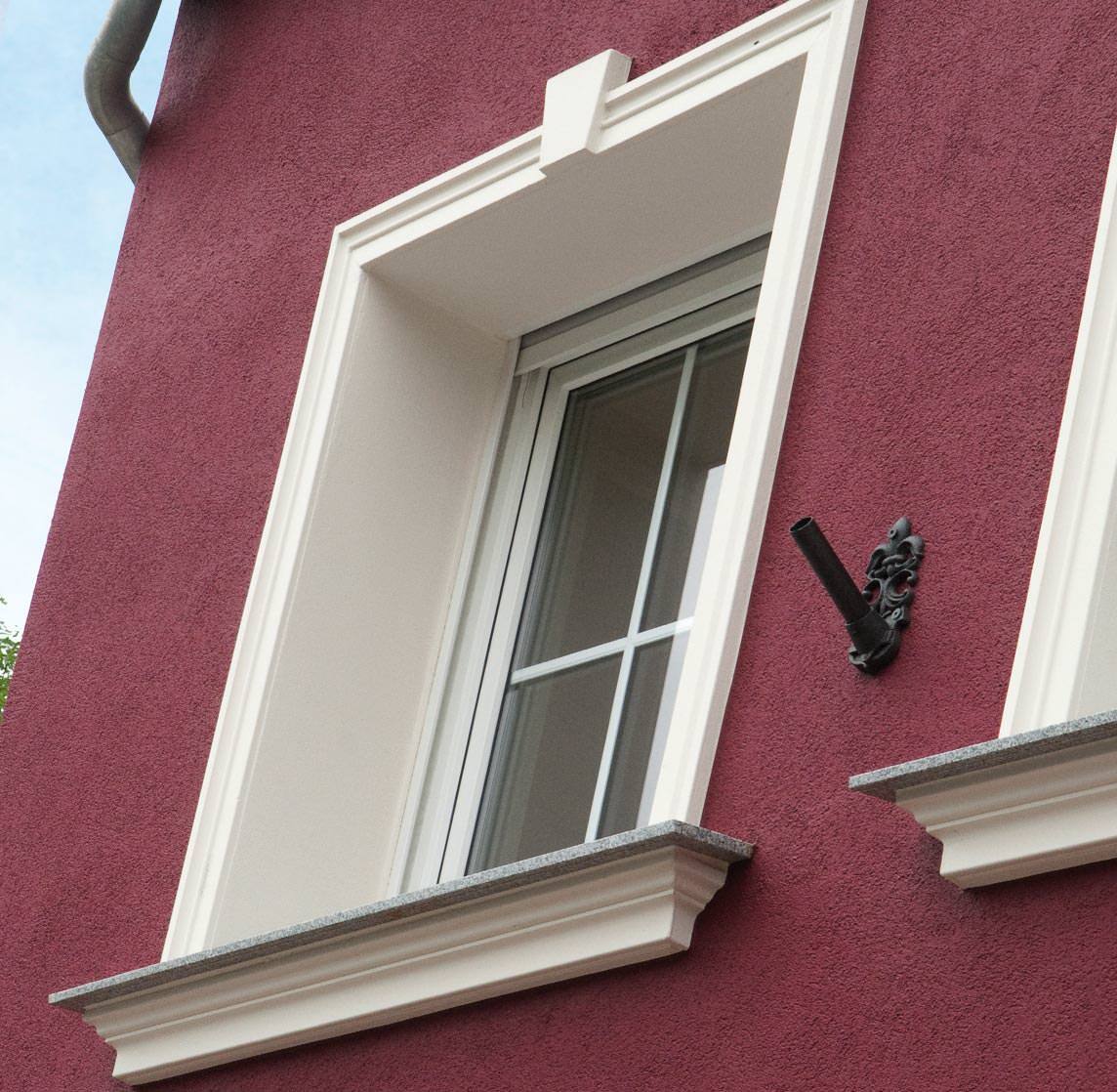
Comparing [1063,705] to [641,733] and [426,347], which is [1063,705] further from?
[426,347]

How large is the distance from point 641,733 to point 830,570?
110 centimetres

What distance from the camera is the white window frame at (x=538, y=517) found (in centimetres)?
458

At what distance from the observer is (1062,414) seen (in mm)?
3338

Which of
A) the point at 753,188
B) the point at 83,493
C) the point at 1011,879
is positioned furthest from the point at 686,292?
the point at 1011,879

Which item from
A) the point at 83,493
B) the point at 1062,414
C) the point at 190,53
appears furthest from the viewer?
the point at 190,53

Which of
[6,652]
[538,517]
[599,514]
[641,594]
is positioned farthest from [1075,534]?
[6,652]

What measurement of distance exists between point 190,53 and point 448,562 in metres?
1.89

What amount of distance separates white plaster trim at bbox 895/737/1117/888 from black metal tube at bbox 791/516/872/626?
0.37 metres

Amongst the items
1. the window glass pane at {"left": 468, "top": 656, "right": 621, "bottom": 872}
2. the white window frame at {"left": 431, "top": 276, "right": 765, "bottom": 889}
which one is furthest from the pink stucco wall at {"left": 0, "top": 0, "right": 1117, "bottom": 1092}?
the window glass pane at {"left": 468, "top": 656, "right": 621, "bottom": 872}

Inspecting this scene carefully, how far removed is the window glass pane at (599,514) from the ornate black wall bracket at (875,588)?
1.13 metres

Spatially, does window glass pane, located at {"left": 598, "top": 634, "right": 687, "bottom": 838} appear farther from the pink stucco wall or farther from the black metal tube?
the black metal tube

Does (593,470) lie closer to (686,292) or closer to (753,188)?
(686,292)

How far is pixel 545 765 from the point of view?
179 inches

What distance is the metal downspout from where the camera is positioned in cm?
578
